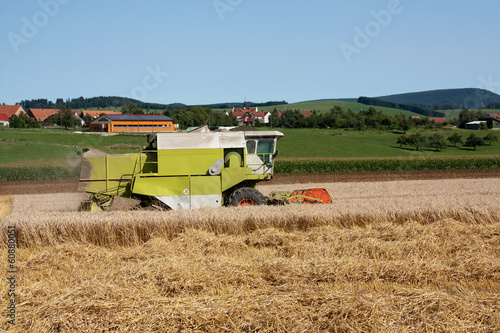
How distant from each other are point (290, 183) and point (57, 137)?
25235 millimetres

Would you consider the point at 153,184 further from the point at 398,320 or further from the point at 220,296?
the point at 398,320

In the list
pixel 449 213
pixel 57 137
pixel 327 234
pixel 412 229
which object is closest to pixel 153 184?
pixel 327 234

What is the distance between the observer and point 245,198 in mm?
11781

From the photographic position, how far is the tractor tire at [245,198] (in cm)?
1170

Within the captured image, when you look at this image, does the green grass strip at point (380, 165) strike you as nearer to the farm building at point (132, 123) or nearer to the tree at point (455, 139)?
the farm building at point (132, 123)

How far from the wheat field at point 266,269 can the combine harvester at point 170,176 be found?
1.61 metres

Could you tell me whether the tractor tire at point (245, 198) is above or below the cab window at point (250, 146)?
below

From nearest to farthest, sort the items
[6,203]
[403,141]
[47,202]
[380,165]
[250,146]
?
[250,146] < [47,202] < [6,203] < [380,165] < [403,141]

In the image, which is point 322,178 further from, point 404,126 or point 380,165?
point 404,126

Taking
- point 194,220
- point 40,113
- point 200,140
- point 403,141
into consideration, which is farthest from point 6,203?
point 40,113

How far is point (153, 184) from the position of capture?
11594 millimetres

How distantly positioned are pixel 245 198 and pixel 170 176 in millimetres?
2124

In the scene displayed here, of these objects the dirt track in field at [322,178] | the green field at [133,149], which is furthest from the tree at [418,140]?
the dirt track in field at [322,178]

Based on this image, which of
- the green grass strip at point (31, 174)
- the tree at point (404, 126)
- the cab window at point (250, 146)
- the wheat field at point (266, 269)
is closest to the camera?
the wheat field at point (266, 269)
